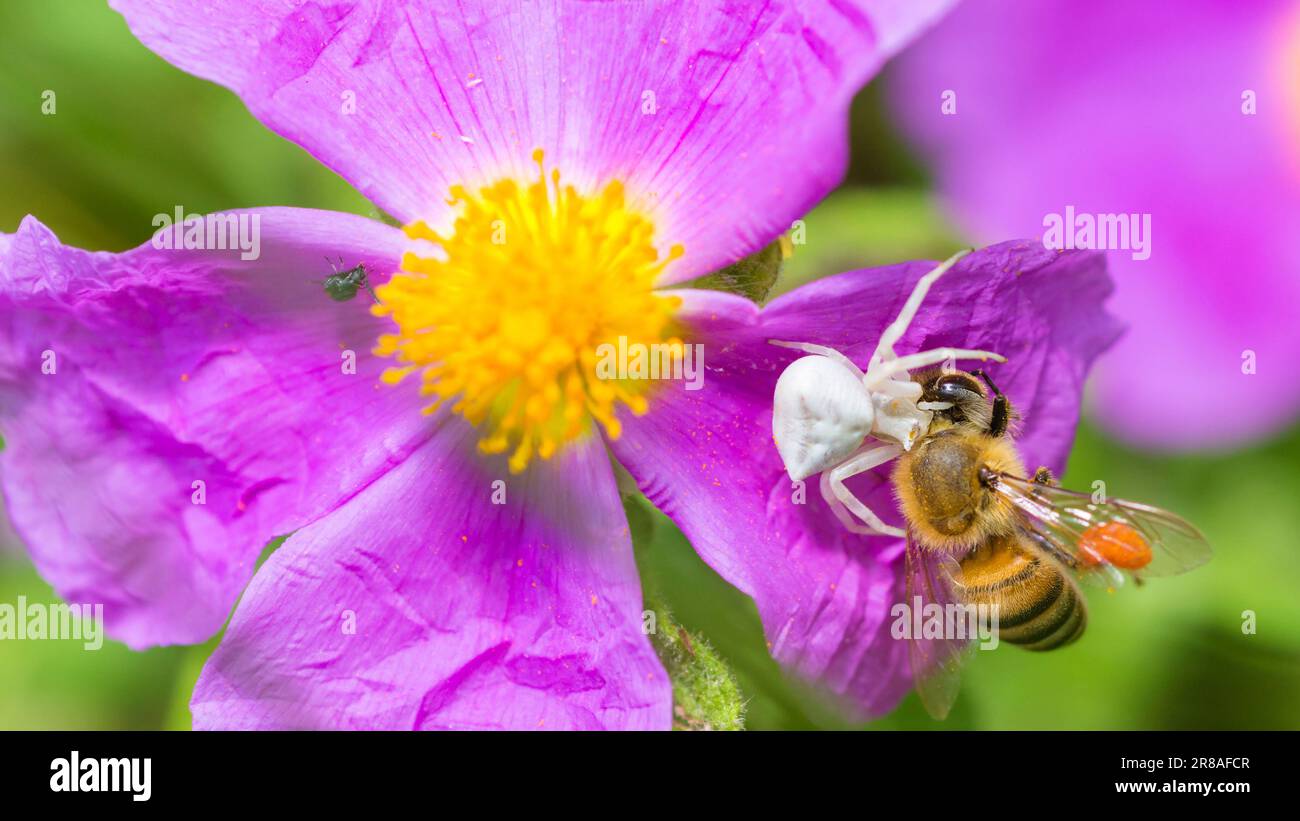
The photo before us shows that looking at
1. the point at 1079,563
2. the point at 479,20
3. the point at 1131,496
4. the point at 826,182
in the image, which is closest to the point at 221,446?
the point at 479,20

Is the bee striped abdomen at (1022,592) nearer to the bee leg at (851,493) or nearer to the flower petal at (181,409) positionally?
the bee leg at (851,493)

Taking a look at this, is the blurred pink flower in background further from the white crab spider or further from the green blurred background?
the white crab spider

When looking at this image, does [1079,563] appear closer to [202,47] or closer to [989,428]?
[989,428]

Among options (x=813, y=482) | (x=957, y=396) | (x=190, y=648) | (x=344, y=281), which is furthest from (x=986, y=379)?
(x=190, y=648)

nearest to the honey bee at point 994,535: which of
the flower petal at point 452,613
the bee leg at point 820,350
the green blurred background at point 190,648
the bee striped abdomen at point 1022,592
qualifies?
the bee striped abdomen at point 1022,592

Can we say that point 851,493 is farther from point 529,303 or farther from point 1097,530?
point 529,303

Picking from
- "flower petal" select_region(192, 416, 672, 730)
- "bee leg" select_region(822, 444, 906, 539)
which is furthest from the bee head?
"flower petal" select_region(192, 416, 672, 730)
